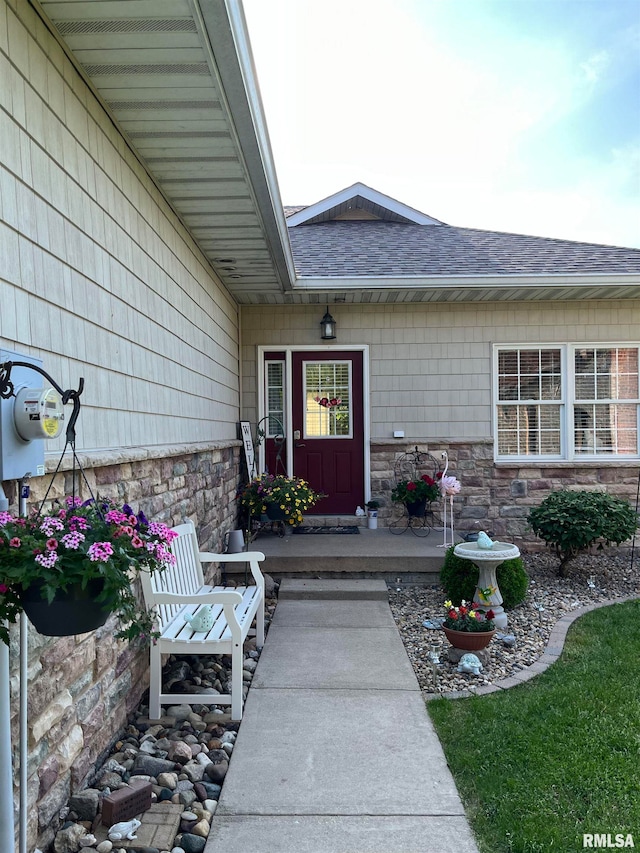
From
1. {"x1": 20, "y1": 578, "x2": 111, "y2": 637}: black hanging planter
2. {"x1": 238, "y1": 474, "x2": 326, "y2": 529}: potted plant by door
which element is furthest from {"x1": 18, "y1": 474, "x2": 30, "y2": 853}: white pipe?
{"x1": 238, "y1": 474, "x2": 326, "y2": 529}: potted plant by door

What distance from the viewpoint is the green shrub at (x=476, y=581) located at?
197 inches

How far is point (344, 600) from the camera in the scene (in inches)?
210

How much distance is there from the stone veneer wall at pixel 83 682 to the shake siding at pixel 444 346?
3.40m

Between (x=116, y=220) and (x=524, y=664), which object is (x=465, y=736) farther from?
(x=116, y=220)

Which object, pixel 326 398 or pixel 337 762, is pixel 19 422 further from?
pixel 326 398

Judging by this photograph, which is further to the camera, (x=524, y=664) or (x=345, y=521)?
(x=345, y=521)

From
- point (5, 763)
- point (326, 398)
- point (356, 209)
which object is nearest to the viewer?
point (5, 763)

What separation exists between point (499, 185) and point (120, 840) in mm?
24224

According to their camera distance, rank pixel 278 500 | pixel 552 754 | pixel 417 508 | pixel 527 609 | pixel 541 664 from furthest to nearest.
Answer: pixel 417 508 < pixel 278 500 < pixel 527 609 < pixel 541 664 < pixel 552 754

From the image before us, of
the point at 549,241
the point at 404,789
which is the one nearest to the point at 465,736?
the point at 404,789

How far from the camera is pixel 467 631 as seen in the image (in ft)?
13.1

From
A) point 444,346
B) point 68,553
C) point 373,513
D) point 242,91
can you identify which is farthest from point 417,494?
point 68,553

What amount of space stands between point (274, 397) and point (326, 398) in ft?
2.02

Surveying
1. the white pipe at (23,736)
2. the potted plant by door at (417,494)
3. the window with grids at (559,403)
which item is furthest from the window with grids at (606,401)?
the white pipe at (23,736)
